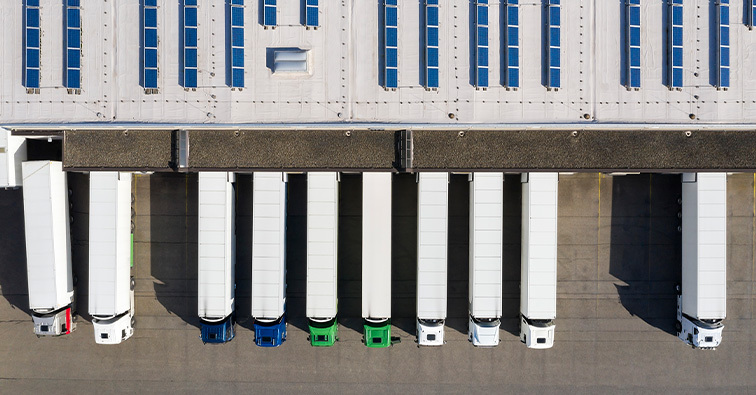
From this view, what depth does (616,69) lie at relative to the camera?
17.5m

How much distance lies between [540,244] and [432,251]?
201 inches

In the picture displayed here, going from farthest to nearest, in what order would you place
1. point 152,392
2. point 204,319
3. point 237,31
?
point 152,392, point 204,319, point 237,31

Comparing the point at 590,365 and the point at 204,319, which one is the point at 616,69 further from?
the point at 204,319

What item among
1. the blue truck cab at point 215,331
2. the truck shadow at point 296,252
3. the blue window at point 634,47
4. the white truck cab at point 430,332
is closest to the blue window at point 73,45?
the truck shadow at point 296,252

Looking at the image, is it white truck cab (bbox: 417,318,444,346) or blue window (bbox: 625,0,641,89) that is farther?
white truck cab (bbox: 417,318,444,346)

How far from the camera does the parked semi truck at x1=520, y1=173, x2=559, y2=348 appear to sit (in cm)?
1784

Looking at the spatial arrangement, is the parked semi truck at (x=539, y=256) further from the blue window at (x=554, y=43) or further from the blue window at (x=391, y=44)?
the blue window at (x=391, y=44)

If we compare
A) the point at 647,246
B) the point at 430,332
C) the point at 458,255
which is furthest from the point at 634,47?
the point at 430,332

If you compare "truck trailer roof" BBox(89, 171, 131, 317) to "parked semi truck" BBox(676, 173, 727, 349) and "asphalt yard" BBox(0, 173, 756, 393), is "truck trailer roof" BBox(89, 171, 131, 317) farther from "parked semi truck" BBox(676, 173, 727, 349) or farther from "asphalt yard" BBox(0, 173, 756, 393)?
"parked semi truck" BBox(676, 173, 727, 349)

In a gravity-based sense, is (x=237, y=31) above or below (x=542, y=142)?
above

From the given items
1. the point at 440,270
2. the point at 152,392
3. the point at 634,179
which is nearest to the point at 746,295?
the point at 634,179

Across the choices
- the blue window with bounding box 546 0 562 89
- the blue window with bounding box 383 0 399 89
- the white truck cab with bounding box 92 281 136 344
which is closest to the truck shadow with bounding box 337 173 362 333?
the blue window with bounding box 383 0 399 89

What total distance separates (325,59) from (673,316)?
21.7m

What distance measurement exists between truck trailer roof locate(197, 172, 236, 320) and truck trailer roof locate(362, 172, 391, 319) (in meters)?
6.42
